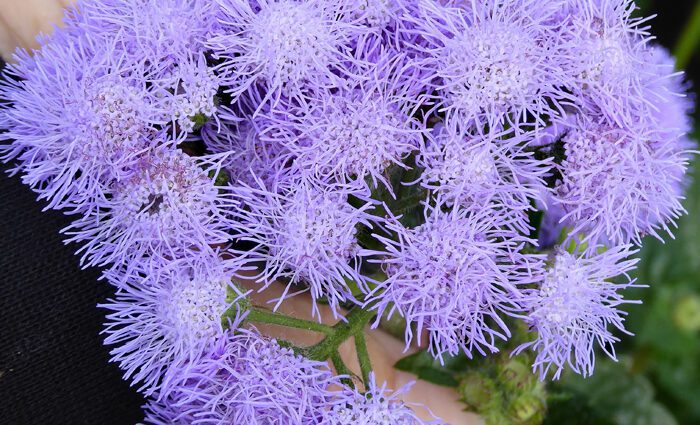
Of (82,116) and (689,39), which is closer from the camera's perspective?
(82,116)

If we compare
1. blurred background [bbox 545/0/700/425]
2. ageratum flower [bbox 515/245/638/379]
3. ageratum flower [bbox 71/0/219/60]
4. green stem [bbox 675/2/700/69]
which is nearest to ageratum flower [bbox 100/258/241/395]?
ageratum flower [bbox 71/0/219/60]

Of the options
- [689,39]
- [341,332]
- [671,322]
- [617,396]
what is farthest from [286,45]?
[689,39]

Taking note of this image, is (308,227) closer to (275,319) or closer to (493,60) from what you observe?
(275,319)

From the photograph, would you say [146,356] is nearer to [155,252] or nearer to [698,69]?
[155,252]

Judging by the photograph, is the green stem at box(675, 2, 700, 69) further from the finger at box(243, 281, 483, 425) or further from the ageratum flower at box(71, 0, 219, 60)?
the ageratum flower at box(71, 0, 219, 60)

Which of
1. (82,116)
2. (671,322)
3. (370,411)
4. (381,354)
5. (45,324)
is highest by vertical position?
(82,116)

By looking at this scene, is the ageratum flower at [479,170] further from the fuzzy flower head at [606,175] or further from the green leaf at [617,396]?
the green leaf at [617,396]
